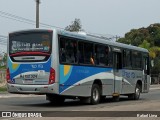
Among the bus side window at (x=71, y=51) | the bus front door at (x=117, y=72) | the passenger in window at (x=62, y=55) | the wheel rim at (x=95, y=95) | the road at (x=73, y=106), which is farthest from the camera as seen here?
the bus front door at (x=117, y=72)

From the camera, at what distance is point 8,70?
1920 centimetres

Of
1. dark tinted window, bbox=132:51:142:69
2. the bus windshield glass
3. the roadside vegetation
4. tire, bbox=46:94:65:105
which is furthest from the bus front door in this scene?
the roadside vegetation

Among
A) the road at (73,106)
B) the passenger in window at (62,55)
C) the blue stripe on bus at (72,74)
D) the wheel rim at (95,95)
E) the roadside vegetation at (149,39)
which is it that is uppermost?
the roadside vegetation at (149,39)

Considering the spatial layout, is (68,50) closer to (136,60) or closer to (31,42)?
(31,42)

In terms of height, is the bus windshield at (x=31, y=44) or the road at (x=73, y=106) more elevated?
the bus windshield at (x=31, y=44)

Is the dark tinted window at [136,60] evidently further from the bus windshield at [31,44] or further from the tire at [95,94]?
the bus windshield at [31,44]

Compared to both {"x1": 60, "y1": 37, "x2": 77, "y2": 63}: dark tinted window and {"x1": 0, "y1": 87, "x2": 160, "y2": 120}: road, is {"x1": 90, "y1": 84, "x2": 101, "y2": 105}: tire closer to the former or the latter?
{"x1": 0, "y1": 87, "x2": 160, "y2": 120}: road

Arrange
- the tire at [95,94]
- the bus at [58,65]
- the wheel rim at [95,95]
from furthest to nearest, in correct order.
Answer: the wheel rim at [95,95], the tire at [95,94], the bus at [58,65]

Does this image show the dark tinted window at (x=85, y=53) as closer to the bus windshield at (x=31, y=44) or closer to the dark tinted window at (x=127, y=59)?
the bus windshield at (x=31, y=44)

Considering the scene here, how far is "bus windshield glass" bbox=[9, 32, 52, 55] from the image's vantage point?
18358mm

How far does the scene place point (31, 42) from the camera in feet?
61.1

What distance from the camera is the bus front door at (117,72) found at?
2336 cm

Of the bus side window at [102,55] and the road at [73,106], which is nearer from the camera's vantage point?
the road at [73,106]

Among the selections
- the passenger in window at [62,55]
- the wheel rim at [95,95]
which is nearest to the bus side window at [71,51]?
the passenger in window at [62,55]
